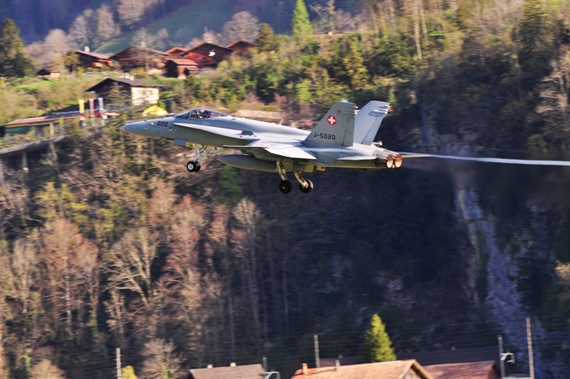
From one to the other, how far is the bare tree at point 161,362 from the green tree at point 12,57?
5319cm

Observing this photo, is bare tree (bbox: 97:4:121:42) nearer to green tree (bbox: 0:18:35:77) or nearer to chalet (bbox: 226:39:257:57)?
green tree (bbox: 0:18:35:77)

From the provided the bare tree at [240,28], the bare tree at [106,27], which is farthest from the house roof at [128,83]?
the bare tree at [106,27]

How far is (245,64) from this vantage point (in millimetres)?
89688

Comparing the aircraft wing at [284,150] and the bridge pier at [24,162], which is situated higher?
the bridge pier at [24,162]

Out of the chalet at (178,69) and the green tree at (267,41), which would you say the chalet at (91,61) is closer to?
the chalet at (178,69)

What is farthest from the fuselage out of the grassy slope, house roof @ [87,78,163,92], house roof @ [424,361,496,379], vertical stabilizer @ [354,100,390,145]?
the grassy slope

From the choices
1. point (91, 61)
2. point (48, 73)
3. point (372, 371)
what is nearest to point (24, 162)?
point (48, 73)

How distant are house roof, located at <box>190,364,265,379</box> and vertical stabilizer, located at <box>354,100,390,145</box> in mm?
23722

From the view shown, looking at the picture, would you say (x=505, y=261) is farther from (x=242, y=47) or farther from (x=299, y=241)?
(x=242, y=47)

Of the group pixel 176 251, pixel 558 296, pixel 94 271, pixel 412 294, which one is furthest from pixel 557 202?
pixel 94 271

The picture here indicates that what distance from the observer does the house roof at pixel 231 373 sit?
5462 cm

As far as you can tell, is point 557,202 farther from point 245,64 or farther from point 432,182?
point 245,64

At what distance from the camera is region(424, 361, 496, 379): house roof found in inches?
2030

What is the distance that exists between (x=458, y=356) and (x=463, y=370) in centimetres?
277
